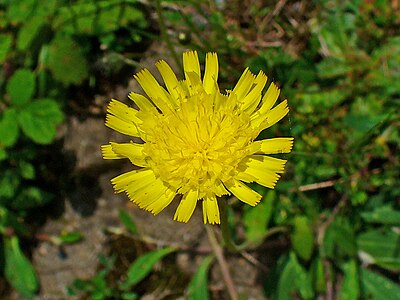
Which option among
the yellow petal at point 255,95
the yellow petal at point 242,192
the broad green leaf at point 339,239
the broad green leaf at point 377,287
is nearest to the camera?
the yellow petal at point 242,192

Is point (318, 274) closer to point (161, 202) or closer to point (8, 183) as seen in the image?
point (161, 202)

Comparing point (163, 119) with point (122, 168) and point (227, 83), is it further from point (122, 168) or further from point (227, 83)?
point (122, 168)

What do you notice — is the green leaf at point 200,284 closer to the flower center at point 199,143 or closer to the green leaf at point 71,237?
the green leaf at point 71,237

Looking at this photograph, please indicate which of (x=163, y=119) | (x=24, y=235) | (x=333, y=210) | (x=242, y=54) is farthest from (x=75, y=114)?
(x=333, y=210)

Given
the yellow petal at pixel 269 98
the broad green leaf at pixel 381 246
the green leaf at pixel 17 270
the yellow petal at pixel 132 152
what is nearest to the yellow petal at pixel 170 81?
the yellow petal at pixel 132 152

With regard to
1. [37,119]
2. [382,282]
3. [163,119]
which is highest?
[37,119]

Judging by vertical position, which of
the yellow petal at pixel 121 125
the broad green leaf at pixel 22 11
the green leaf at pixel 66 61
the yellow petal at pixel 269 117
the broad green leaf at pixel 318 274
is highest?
the broad green leaf at pixel 22 11

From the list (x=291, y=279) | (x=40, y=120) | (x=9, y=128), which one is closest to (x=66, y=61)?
(x=40, y=120)
